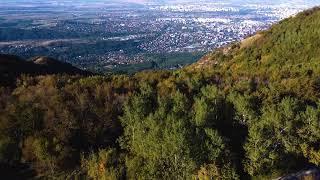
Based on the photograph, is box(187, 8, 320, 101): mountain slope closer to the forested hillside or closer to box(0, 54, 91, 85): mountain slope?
the forested hillside

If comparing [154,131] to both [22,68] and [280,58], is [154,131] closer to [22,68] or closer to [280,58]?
[22,68]

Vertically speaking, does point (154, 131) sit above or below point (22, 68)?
above

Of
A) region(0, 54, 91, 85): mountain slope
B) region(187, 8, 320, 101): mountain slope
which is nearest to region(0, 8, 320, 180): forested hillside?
region(187, 8, 320, 101): mountain slope

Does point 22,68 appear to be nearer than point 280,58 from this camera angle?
Yes

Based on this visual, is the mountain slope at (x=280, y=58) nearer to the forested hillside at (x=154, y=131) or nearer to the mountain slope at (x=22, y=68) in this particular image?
the forested hillside at (x=154, y=131)

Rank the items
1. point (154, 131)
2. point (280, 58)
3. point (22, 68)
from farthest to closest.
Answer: point (280, 58) < point (22, 68) < point (154, 131)

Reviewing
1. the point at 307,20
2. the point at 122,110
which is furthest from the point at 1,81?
the point at 307,20

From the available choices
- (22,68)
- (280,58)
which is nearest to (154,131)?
(22,68)

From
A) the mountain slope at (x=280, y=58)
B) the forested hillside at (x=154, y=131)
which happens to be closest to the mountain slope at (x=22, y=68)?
the forested hillside at (x=154, y=131)
